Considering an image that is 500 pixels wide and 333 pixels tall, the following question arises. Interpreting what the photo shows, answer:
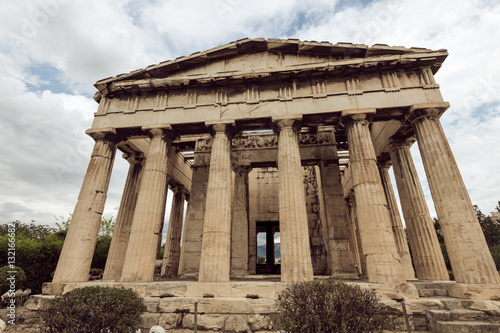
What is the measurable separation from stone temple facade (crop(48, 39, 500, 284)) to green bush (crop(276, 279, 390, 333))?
342cm

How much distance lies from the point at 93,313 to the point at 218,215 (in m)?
5.43

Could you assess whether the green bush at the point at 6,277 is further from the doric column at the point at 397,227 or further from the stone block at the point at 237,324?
the doric column at the point at 397,227

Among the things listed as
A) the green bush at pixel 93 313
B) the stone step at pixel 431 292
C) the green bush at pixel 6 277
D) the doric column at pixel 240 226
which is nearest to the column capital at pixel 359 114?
the doric column at pixel 240 226

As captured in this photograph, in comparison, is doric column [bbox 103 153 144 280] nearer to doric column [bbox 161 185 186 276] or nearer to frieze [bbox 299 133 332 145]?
doric column [bbox 161 185 186 276]

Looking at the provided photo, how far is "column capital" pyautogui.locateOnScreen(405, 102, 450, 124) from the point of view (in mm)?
10484

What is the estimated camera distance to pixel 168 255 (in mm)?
16344

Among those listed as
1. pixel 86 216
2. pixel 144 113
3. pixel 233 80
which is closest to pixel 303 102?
pixel 233 80

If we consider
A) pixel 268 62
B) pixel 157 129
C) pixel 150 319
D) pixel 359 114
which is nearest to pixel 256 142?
pixel 268 62

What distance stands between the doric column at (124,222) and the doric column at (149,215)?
3.87 m

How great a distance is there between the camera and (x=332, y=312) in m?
5.21

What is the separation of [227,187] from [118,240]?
7425 mm

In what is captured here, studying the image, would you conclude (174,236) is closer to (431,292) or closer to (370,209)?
(370,209)

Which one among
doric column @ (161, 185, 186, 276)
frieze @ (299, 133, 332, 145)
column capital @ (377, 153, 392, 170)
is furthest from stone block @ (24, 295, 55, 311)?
column capital @ (377, 153, 392, 170)

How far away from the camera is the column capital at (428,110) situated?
10.5 metres
